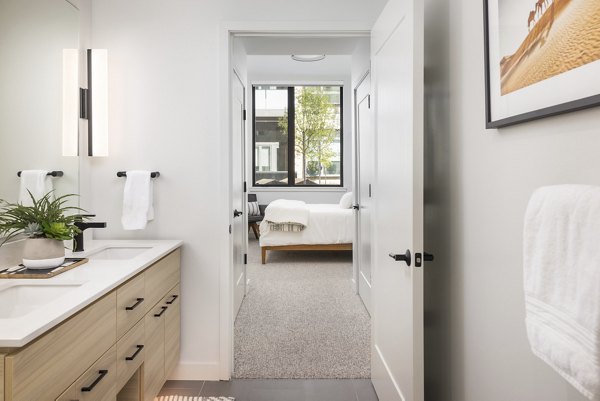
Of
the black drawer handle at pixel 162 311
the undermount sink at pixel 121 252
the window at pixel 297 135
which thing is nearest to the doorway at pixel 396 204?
the black drawer handle at pixel 162 311

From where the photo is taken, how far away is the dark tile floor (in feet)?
7.51

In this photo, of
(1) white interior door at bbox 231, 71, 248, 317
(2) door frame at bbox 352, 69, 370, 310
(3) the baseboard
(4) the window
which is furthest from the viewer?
(4) the window

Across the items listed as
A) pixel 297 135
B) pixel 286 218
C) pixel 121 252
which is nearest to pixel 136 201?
pixel 121 252

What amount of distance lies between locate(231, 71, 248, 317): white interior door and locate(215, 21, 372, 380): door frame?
69cm

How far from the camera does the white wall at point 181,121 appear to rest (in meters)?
2.44

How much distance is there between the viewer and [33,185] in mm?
1862

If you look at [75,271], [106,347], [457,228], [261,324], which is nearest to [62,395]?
[106,347]

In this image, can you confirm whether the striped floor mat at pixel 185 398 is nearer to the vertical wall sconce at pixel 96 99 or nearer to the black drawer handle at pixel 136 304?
the black drawer handle at pixel 136 304

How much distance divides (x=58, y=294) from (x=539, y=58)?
1.75 m

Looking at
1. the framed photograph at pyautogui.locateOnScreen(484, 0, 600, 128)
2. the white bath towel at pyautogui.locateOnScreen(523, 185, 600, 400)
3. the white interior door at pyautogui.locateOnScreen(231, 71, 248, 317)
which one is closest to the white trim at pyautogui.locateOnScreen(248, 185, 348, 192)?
the white interior door at pyautogui.locateOnScreen(231, 71, 248, 317)

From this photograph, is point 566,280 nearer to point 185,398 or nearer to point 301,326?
point 185,398

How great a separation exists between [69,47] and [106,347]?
5.44 feet

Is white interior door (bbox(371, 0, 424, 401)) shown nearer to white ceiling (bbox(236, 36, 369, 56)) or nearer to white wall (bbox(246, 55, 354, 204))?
Answer: white ceiling (bbox(236, 36, 369, 56))

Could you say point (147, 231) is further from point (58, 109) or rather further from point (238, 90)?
point (238, 90)
